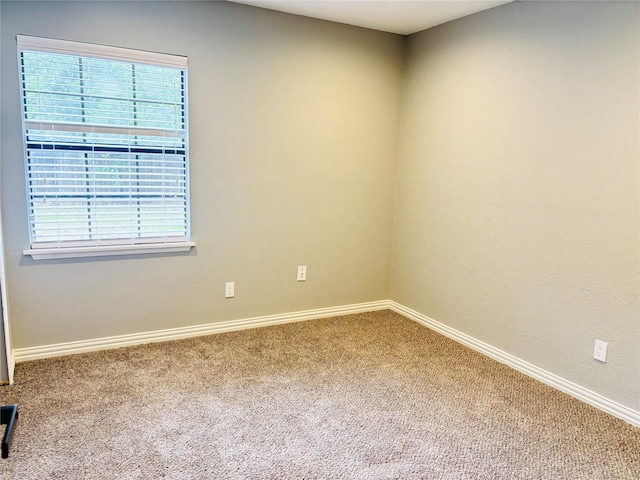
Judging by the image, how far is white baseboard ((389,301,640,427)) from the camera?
2326 mm

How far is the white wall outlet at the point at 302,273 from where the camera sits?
11.6 ft

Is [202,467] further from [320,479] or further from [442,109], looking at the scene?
[442,109]

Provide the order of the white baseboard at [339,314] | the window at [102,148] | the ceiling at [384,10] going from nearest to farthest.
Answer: the white baseboard at [339,314] < the window at [102,148] < the ceiling at [384,10]

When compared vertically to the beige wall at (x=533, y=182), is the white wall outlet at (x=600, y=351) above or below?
below

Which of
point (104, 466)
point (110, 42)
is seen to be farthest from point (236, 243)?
point (104, 466)

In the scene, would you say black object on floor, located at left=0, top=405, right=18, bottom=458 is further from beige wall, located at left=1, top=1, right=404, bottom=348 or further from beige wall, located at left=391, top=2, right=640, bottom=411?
beige wall, located at left=391, top=2, right=640, bottom=411

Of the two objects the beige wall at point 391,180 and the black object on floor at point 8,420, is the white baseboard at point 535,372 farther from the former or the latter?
the black object on floor at point 8,420

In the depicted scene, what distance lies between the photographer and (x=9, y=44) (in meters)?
2.42

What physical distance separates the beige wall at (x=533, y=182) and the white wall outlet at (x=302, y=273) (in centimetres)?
91

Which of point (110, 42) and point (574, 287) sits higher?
point (110, 42)

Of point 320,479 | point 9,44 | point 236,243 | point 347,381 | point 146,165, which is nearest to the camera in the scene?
point 320,479

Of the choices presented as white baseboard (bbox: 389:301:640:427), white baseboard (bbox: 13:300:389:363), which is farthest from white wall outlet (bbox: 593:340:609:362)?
white baseboard (bbox: 13:300:389:363)

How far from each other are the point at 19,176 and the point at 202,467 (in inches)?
76.4

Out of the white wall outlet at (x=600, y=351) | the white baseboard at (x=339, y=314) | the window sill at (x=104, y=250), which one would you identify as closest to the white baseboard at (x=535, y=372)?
the white baseboard at (x=339, y=314)
